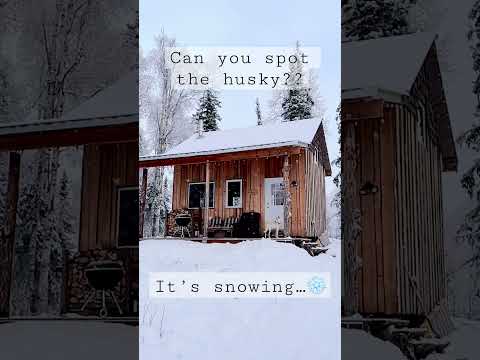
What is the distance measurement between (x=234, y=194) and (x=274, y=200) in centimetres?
28

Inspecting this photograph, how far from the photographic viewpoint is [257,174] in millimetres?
4055

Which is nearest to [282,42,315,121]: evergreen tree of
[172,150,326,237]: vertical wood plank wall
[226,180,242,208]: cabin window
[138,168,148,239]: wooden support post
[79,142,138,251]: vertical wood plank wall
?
[172,150,326,237]: vertical wood plank wall

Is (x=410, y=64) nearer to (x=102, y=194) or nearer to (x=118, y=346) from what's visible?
(x=102, y=194)

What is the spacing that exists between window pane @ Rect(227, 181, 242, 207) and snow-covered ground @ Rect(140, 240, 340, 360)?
0.40 m

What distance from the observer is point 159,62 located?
3.85 metres

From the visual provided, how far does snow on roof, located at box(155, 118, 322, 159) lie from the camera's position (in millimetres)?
3828

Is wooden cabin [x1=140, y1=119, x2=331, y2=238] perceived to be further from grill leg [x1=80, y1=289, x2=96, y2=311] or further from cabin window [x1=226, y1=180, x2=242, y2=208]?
grill leg [x1=80, y1=289, x2=96, y2=311]

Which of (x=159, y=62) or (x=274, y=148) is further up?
(x=159, y=62)

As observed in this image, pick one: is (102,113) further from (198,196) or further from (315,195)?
(315,195)

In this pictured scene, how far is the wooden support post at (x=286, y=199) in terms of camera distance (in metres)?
3.91

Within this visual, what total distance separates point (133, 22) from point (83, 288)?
8.13 ft

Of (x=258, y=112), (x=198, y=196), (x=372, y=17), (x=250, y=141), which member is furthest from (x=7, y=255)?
(x=372, y=17)

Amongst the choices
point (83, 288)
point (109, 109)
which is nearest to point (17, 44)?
point (109, 109)

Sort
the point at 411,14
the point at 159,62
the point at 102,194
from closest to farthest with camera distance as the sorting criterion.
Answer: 1. the point at 159,62
2. the point at 411,14
3. the point at 102,194
